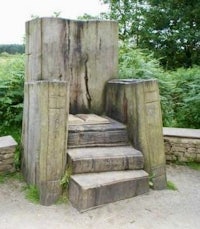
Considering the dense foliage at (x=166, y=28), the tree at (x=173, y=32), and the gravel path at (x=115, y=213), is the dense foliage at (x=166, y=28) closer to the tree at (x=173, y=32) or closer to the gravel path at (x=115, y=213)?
the tree at (x=173, y=32)

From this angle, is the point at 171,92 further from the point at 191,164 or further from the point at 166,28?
the point at 166,28

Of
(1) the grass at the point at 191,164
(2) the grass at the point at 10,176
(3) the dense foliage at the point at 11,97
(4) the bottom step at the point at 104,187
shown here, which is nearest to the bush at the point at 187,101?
(1) the grass at the point at 191,164

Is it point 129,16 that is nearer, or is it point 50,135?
point 50,135

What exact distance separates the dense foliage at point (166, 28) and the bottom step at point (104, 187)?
298 inches

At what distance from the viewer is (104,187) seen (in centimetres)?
273

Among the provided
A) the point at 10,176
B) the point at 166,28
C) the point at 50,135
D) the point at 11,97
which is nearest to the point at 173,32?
the point at 166,28

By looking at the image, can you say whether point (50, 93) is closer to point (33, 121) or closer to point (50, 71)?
point (33, 121)

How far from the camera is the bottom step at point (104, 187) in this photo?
2674mm

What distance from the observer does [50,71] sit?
352 cm

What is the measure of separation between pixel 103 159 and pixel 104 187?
287mm

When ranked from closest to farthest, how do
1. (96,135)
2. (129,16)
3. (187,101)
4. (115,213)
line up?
(115,213)
(96,135)
(187,101)
(129,16)

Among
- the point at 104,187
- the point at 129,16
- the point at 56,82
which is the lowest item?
the point at 104,187

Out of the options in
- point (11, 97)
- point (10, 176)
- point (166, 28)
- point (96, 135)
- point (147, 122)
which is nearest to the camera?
point (147, 122)

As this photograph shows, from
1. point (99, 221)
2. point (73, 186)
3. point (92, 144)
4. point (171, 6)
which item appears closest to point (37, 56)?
point (92, 144)
